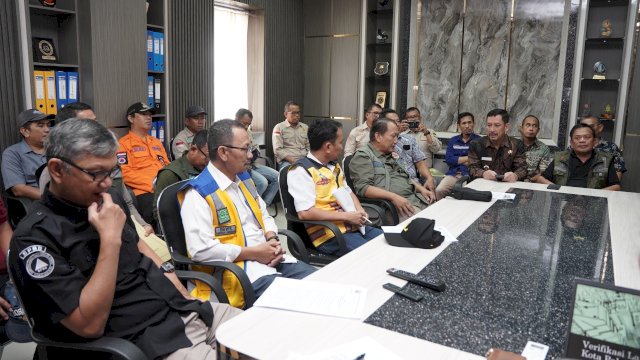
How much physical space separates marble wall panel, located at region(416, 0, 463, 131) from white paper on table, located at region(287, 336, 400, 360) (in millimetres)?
5601

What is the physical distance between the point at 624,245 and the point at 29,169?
3.78 m

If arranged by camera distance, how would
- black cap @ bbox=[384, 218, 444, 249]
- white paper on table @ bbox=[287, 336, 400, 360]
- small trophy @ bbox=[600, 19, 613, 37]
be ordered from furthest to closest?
1. small trophy @ bbox=[600, 19, 613, 37]
2. black cap @ bbox=[384, 218, 444, 249]
3. white paper on table @ bbox=[287, 336, 400, 360]

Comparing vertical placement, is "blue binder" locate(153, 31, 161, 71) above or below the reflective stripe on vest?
above

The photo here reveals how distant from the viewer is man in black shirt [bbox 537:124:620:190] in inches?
156

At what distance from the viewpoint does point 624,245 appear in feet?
7.25

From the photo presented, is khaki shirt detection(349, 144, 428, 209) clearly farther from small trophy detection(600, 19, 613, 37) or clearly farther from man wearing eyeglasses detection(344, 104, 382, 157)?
small trophy detection(600, 19, 613, 37)

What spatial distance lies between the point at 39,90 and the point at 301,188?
2467 millimetres

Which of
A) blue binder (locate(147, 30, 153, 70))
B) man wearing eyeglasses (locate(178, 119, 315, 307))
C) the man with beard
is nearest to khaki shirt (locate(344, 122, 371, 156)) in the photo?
the man with beard

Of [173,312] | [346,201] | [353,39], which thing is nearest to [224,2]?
[353,39]

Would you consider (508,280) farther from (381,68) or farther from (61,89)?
(381,68)

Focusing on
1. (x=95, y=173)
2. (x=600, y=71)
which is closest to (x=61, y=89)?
(x=95, y=173)

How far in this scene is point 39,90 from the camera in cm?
384

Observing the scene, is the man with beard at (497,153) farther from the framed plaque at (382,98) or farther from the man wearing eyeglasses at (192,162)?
the framed plaque at (382,98)

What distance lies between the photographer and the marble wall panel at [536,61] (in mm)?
5773
